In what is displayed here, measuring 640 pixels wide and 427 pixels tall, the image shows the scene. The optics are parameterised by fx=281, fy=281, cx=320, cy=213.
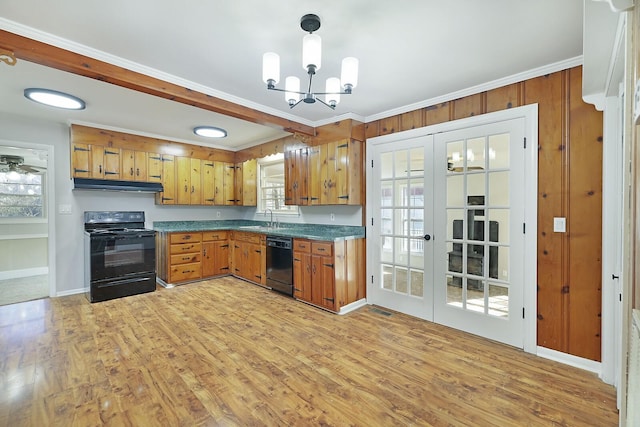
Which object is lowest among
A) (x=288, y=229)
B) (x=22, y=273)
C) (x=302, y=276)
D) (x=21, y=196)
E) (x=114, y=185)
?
(x=22, y=273)

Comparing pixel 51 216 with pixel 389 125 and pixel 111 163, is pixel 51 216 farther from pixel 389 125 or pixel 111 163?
pixel 389 125

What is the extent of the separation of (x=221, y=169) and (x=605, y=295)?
18.3 ft

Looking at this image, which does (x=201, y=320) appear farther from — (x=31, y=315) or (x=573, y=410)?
(x=573, y=410)

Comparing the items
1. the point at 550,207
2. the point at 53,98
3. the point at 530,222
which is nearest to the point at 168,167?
the point at 53,98

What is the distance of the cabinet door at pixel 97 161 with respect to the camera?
4129 mm

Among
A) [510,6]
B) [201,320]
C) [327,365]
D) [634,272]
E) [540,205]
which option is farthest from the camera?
[201,320]

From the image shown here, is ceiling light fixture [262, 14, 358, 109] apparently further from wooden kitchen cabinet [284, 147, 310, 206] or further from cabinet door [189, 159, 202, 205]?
cabinet door [189, 159, 202, 205]

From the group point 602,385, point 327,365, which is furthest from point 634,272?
point 327,365

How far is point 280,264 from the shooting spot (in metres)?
4.11

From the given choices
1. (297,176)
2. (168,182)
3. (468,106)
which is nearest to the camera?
(468,106)

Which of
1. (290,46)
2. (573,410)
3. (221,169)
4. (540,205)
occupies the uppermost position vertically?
(290,46)

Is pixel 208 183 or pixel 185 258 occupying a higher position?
pixel 208 183

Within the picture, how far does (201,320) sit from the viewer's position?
318cm

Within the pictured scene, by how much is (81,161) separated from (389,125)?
4.33 metres
